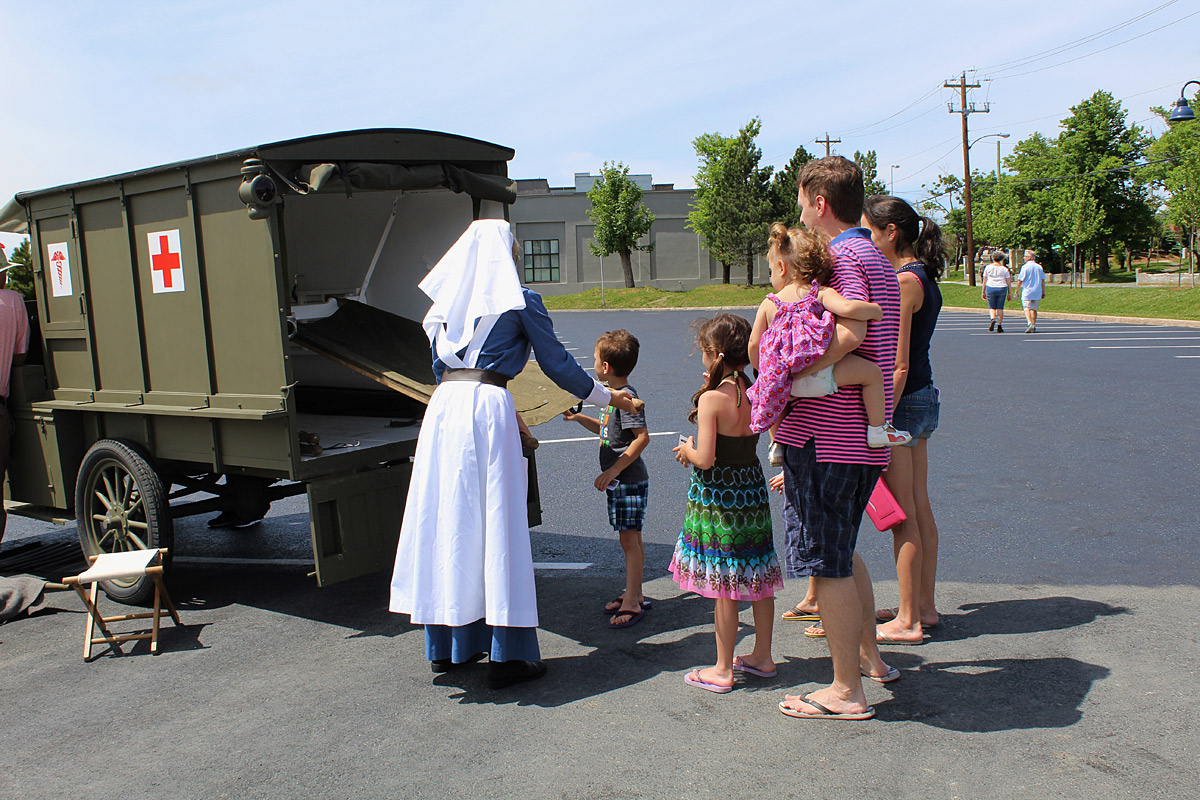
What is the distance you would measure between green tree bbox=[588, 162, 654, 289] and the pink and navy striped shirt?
49.0m

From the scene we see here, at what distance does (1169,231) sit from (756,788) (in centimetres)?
8349

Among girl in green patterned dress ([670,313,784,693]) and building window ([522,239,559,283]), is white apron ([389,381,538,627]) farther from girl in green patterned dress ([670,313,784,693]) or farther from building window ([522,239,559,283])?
building window ([522,239,559,283])

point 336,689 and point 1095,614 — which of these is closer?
point 336,689

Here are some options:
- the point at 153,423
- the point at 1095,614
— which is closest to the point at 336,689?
the point at 153,423

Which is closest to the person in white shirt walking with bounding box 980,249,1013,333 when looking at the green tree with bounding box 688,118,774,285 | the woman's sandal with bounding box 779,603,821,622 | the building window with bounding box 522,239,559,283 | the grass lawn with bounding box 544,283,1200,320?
the grass lawn with bounding box 544,283,1200,320

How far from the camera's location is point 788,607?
4.83 metres

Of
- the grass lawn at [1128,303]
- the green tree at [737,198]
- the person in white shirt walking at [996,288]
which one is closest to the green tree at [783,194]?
the green tree at [737,198]

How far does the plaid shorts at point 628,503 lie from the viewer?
15.4 ft

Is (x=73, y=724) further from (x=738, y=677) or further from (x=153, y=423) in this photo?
(x=738, y=677)

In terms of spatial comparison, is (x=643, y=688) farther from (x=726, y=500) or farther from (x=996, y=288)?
(x=996, y=288)

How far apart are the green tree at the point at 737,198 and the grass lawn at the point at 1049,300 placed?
2286 mm

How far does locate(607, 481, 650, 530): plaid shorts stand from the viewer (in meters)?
4.68

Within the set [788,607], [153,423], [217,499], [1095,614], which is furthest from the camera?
[217,499]

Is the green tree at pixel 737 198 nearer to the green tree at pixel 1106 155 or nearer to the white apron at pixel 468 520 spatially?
the green tree at pixel 1106 155
